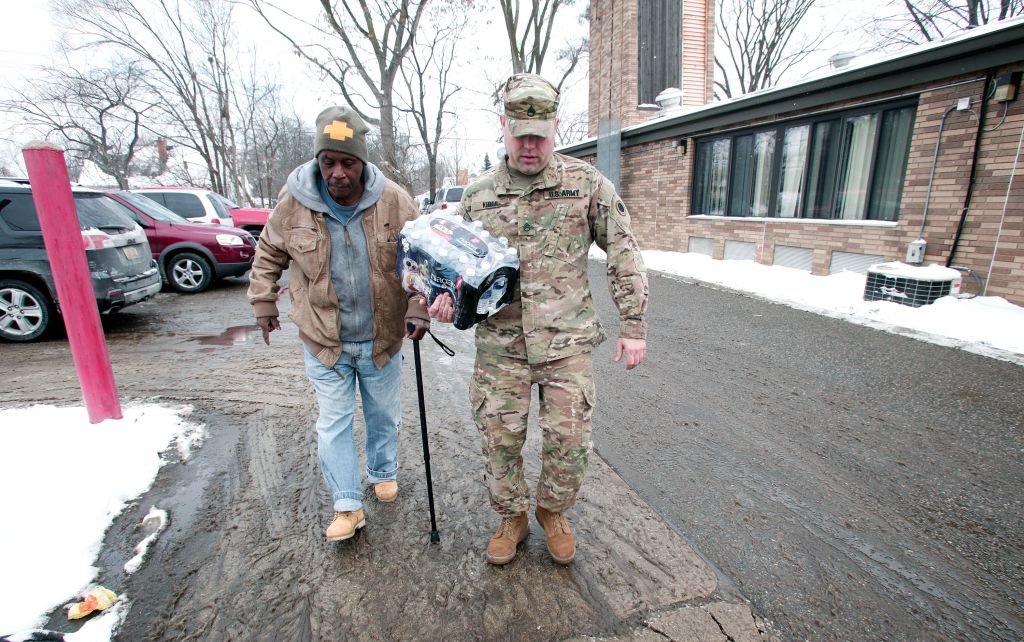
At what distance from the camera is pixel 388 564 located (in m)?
2.29

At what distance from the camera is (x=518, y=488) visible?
7.51 feet

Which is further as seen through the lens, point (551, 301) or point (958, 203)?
point (958, 203)

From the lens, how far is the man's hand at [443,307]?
1992mm

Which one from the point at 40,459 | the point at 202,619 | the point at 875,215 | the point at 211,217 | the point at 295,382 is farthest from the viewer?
the point at 211,217

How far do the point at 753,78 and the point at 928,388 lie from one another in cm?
3042

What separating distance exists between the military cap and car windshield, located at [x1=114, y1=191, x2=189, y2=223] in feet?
31.1

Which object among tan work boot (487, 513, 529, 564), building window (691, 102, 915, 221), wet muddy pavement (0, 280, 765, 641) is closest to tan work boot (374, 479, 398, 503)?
wet muddy pavement (0, 280, 765, 641)

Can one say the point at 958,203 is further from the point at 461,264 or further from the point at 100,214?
the point at 100,214

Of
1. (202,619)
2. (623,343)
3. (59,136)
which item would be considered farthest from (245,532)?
(59,136)

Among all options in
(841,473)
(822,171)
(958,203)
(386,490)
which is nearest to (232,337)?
(386,490)

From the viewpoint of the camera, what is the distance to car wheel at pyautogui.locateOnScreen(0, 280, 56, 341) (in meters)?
5.90

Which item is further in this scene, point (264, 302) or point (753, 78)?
point (753, 78)

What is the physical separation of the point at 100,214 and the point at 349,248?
6080 mm

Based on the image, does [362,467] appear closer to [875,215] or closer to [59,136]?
[875,215]
